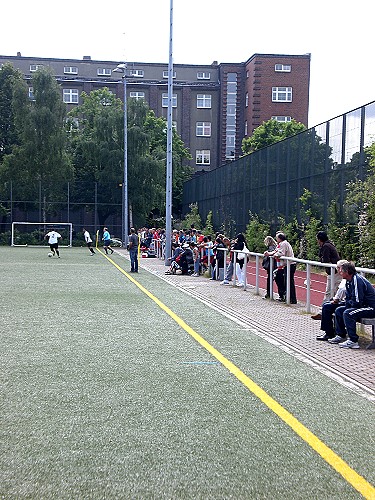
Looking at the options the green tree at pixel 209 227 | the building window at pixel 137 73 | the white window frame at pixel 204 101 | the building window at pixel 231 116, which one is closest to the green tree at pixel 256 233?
the green tree at pixel 209 227

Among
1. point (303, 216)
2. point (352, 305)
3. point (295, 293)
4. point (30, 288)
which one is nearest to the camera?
point (352, 305)

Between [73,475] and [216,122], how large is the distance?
72.8 m

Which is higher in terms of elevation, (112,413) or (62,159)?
(62,159)

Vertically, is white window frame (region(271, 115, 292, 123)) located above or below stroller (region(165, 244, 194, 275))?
above

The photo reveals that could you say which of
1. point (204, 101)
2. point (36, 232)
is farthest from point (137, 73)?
point (36, 232)

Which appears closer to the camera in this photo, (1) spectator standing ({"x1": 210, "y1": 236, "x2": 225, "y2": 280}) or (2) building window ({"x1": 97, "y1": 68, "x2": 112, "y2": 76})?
(1) spectator standing ({"x1": 210, "y1": 236, "x2": 225, "y2": 280})

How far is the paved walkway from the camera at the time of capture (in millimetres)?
8414

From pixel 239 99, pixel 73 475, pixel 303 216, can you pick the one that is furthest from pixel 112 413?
pixel 239 99

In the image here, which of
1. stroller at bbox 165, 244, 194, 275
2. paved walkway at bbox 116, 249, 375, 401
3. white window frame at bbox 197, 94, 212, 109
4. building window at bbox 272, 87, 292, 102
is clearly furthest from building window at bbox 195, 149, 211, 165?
paved walkway at bbox 116, 249, 375, 401

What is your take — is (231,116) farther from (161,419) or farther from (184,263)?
(161,419)

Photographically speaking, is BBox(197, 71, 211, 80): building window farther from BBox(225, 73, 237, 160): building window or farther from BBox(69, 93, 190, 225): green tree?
BBox(69, 93, 190, 225): green tree

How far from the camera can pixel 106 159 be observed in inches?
2373

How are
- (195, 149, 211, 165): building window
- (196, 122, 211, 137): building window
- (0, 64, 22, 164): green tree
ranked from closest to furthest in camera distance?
1. (0, 64, 22, 164): green tree
2. (195, 149, 211, 165): building window
3. (196, 122, 211, 137): building window

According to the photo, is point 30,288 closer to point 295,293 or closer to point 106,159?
point 295,293
